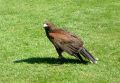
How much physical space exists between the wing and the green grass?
0.41 m

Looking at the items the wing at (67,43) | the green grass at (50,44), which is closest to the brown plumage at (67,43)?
the wing at (67,43)

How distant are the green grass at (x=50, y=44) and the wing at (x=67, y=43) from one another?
0.41 meters

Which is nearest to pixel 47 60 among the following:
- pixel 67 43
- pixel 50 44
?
pixel 67 43

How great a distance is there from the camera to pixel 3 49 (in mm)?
12508

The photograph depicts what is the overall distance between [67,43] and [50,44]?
6.94ft

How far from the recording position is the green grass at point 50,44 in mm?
10438

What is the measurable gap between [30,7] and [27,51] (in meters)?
5.93

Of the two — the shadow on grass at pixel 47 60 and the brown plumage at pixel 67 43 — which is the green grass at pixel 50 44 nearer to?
the shadow on grass at pixel 47 60

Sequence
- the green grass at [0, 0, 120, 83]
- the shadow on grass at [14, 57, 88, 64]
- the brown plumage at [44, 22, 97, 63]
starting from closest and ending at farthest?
the green grass at [0, 0, 120, 83] < the brown plumage at [44, 22, 97, 63] < the shadow on grass at [14, 57, 88, 64]

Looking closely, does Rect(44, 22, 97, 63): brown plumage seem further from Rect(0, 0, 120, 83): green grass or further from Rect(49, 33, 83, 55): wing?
Rect(0, 0, 120, 83): green grass

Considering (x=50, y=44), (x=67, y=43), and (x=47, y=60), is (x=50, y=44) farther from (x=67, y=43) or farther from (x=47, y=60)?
(x=67, y=43)

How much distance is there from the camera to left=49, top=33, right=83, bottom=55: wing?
10.9 meters

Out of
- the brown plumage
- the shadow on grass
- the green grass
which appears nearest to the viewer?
the green grass

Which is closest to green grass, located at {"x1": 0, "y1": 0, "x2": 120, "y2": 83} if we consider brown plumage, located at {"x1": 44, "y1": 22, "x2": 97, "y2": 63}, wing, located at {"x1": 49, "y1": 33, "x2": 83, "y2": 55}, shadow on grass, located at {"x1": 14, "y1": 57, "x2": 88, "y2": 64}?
shadow on grass, located at {"x1": 14, "y1": 57, "x2": 88, "y2": 64}
